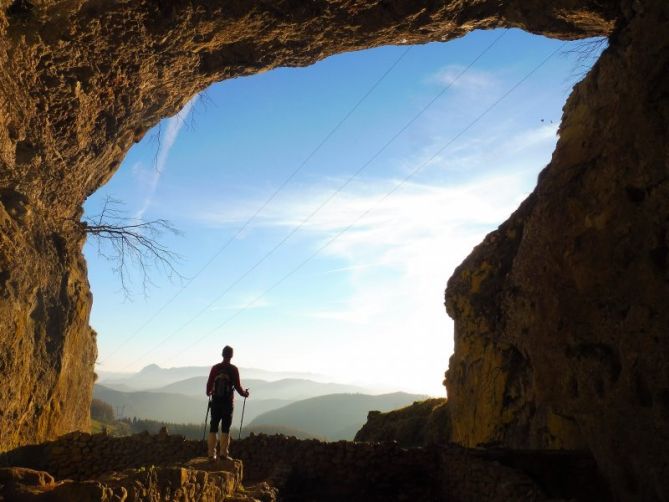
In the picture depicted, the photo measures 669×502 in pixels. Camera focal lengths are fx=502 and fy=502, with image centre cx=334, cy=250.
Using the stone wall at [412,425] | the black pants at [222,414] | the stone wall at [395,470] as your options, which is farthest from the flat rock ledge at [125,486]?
the stone wall at [412,425]

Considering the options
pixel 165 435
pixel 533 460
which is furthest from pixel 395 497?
pixel 165 435

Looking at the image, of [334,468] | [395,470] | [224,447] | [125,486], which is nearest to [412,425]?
[395,470]

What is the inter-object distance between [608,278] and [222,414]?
7208mm

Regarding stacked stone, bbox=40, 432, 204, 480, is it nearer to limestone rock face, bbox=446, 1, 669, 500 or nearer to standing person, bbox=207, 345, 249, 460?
standing person, bbox=207, 345, 249, 460

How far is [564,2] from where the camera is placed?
11055 mm

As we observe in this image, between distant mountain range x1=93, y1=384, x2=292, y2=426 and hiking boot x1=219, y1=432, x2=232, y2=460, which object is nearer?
hiking boot x1=219, y1=432, x2=232, y2=460

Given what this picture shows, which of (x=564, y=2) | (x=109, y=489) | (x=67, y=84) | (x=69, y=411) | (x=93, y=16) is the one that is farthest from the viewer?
(x=564, y=2)

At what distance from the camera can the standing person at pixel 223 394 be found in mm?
8508

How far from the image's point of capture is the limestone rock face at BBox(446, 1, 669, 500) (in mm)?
7926

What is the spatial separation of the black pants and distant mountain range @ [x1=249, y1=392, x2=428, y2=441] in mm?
146559

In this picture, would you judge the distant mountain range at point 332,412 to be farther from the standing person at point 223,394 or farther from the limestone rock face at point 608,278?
the standing person at point 223,394

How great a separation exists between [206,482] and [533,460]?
259 inches

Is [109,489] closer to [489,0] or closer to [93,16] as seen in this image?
[93,16]

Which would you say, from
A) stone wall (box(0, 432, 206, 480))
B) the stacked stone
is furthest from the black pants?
the stacked stone
